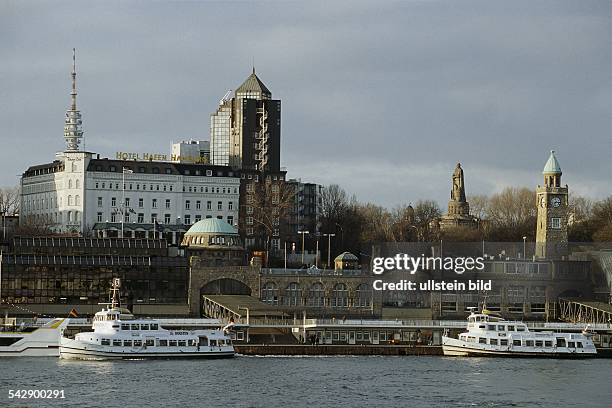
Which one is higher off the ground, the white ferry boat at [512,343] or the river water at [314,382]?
the white ferry boat at [512,343]

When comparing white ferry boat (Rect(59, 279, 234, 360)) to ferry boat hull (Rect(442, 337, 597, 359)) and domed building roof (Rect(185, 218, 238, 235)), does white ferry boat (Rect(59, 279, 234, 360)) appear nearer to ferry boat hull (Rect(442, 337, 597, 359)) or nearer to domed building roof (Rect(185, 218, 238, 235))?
ferry boat hull (Rect(442, 337, 597, 359))

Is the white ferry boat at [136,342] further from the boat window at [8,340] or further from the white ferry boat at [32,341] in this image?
the boat window at [8,340]

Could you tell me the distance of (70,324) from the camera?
478 feet

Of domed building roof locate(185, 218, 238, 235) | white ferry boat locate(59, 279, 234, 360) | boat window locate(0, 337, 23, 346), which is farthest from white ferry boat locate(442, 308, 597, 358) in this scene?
domed building roof locate(185, 218, 238, 235)

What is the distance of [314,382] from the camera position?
387ft

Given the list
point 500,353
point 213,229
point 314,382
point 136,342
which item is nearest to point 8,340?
point 136,342

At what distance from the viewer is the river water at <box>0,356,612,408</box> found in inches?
4213

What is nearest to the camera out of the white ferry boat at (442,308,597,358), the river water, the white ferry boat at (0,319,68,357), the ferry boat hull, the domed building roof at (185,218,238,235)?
the river water

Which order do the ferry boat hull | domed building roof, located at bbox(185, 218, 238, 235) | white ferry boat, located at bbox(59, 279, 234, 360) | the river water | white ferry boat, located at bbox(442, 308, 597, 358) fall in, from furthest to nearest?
domed building roof, located at bbox(185, 218, 238, 235), white ferry boat, located at bbox(442, 308, 597, 358), the ferry boat hull, white ferry boat, located at bbox(59, 279, 234, 360), the river water

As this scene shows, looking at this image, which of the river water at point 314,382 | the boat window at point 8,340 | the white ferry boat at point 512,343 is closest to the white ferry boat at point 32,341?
the boat window at point 8,340

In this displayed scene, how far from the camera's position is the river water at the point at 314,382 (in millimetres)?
107000

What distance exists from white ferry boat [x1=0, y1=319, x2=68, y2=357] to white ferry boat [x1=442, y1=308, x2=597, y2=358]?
35555 mm

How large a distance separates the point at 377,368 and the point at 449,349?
17.1 meters

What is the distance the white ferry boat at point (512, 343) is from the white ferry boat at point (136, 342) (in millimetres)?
22090
